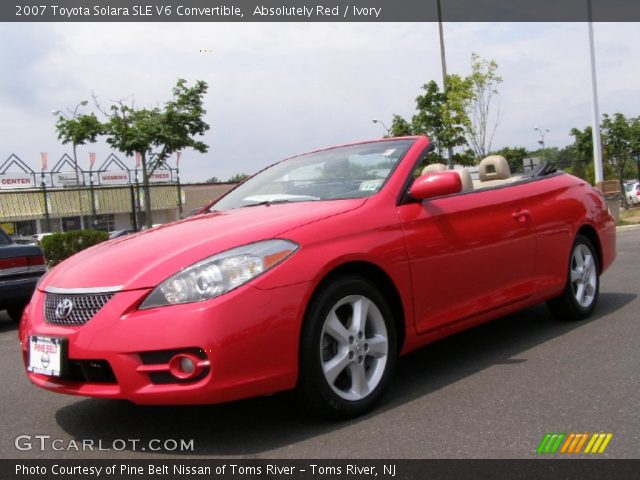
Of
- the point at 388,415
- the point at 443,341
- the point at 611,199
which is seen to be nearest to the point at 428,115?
the point at 611,199

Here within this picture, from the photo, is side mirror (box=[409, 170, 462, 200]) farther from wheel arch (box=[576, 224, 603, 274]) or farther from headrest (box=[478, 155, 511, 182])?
wheel arch (box=[576, 224, 603, 274])

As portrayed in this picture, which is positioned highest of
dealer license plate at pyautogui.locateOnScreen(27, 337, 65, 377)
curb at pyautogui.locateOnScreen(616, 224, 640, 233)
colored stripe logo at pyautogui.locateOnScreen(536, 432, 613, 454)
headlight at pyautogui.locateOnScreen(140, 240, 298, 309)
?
headlight at pyautogui.locateOnScreen(140, 240, 298, 309)

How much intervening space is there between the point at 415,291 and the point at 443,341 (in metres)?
1.49

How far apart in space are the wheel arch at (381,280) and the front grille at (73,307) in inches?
42.2

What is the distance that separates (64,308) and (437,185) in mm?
2076

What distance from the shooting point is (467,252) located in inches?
169

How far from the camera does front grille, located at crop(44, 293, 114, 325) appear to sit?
10.8 ft

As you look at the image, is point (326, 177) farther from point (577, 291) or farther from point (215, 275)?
point (577, 291)

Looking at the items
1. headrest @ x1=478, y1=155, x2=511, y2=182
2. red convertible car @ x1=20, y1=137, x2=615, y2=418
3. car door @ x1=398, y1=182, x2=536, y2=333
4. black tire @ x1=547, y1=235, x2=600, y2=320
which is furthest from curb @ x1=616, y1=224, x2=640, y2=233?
red convertible car @ x1=20, y1=137, x2=615, y2=418

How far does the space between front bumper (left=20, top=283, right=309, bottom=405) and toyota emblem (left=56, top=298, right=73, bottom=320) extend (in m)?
0.14

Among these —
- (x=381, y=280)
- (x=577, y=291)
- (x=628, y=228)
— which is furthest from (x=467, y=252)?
(x=628, y=228)

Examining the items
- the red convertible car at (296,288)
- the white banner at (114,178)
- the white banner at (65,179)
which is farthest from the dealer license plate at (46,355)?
the white banner at (114,178)

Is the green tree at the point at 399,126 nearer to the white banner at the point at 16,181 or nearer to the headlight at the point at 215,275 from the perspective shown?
the headlight at the point at 215,275

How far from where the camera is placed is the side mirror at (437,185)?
3.99 metres
